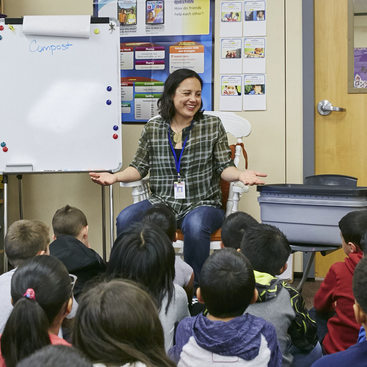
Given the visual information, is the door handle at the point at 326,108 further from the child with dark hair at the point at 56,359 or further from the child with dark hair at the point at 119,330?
the child with dark hair at the point at 56,359

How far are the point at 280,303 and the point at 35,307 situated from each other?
750mm

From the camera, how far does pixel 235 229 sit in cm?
239

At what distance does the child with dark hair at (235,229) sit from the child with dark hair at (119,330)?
1337 millimetres

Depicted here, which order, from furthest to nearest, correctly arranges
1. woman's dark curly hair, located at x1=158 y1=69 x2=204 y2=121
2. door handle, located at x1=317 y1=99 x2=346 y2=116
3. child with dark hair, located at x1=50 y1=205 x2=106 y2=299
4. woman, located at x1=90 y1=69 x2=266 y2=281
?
1. door handle, located at x1=317 y1=99 x2=346 y2=116
2. woman's dark curly hair, located at x1=158 y1=69 x2=204 y2=121
3. woman, located at x1=90 y1=69 x2=266 y2=281
4. child with dark hair, located at x1=50 y1=205 x2=106 y2=299

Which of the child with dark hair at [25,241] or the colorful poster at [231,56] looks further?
the colorful poster at [231,56]

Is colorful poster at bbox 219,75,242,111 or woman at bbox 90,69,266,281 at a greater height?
colorful poster at bbox 219,75,242,111

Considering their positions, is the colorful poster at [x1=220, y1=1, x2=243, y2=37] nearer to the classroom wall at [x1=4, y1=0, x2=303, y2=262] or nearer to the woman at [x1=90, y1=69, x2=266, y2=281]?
the classroom wall at [x1=4, y1=0, x2=303, y2=262]

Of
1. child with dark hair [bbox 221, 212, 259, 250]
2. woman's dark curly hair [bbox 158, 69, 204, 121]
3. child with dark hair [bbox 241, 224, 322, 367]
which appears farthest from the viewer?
woman's dark curly hair [bbox 158, 69, 204, 121]

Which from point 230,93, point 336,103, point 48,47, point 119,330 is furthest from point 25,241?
point 336,103

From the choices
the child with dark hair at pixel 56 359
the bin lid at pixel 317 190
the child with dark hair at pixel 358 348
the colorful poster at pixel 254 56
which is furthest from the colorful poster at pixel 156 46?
the child with dark hair at pixel 56 359

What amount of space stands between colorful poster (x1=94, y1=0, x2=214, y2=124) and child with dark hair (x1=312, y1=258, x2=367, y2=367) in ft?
8.57

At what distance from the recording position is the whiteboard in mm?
3393

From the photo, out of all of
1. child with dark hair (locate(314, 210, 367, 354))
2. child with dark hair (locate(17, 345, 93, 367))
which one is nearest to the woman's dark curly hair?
child with dark hair (locate(314, 210, 367, 354))

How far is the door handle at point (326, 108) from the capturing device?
3531 mm
